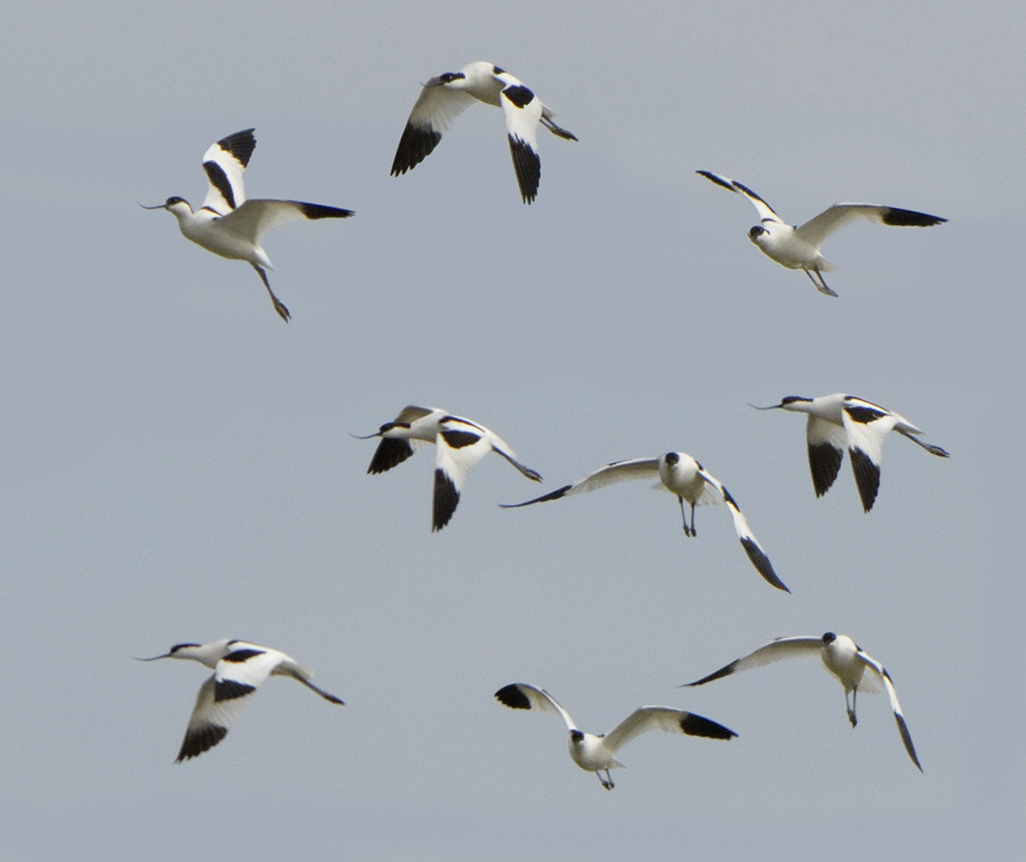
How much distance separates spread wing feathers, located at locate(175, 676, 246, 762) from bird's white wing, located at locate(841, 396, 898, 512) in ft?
18.5

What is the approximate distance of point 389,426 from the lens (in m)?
19.6

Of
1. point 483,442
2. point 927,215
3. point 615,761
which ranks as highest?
point 927,215

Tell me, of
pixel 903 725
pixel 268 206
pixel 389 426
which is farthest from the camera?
pixel 389 426

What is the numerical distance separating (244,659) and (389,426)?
4.18 m

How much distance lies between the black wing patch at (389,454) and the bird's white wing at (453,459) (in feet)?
5.02

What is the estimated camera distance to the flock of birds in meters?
16.2

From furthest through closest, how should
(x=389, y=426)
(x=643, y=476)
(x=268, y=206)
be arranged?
(x=389, y=426) < (x=643, y=476) < (x=268, y=206)

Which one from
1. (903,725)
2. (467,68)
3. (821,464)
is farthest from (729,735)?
(467,68)

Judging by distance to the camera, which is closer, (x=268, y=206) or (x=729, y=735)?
(x=729, y=735)

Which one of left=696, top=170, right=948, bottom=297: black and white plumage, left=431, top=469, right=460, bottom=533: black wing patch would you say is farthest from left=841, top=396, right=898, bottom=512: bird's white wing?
left=431, top=469, right=460, bottom=533: black wing patch

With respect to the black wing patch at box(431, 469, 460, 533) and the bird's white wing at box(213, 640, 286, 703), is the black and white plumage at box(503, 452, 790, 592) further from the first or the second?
the bird's white wing at box(213, 640, 286, 703)

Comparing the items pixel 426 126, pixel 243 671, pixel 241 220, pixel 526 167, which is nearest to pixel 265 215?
pixel 241 220

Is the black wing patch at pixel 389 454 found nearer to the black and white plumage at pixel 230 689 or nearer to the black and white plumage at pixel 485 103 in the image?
the black and white plumage at pixel 485 103

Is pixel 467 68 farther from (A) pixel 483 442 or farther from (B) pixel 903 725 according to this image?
(B) pixel 903 725
